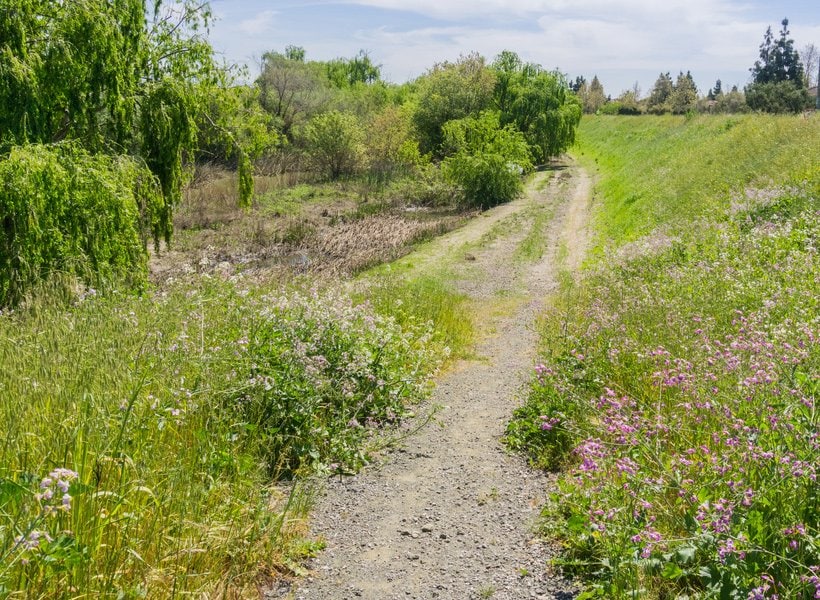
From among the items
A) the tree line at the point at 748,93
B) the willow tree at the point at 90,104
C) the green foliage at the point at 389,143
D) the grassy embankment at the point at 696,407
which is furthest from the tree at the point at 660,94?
the willow tree at the point at 90,104

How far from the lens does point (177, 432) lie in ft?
17.5

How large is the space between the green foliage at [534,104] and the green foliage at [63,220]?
35917 millimetres

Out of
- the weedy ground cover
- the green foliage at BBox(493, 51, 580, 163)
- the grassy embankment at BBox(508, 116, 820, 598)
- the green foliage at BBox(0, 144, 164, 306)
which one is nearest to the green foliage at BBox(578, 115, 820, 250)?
the grassy embankment at BBox(508, 116, 820, 598)

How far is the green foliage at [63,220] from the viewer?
9273 mm

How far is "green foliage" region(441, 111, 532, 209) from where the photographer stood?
3303 cm

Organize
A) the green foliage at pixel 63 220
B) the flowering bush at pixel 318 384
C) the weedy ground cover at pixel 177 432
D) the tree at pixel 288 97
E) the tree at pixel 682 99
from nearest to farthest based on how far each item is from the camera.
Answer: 1. the weedy ground cover at pixel 177 432
2. the flowering bush at pixel 318 384
3. the green foliage at pixel 63 220
4. the tree at pixel 288 97
5. the tree at pixel 682 99

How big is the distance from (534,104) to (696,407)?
4232cm

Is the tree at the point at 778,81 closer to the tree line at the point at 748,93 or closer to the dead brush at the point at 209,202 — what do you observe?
the tree line at the point at 748,93

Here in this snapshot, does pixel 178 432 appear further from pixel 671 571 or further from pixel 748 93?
pixel 748 93

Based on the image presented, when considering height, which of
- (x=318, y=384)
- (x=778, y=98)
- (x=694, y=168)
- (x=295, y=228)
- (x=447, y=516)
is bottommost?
(x=447, y=516)

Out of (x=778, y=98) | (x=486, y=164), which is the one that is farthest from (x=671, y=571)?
(x=778, y=98)

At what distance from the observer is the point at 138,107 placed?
1288cm

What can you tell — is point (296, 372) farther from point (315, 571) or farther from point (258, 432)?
point (315, 571)

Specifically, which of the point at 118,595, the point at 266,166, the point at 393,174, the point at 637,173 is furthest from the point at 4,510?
the point at 266,166
